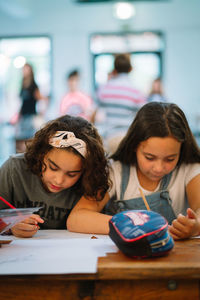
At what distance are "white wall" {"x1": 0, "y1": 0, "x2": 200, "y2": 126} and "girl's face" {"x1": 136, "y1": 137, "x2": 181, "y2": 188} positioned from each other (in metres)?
4.16

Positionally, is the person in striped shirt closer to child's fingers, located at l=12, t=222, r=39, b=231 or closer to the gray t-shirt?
the gray t-shirt

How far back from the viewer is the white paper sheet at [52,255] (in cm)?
70

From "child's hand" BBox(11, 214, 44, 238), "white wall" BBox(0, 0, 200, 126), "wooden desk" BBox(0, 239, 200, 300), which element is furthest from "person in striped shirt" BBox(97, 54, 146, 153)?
"white wall" BBox(0, 0, 200, 126)

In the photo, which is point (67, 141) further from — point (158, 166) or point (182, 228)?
point (182, 228)

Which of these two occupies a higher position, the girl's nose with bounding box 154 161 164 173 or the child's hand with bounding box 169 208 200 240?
the girl's nose with bounding box 154 161 164 173

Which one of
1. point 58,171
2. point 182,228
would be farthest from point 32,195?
point 182,228

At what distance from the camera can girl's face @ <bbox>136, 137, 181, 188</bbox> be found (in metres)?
1.19

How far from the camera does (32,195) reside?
1284mm

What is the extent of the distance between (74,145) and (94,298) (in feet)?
1.81

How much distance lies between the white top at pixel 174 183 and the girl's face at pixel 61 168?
179mm

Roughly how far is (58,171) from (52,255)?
0.40m

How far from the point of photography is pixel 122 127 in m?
2.56

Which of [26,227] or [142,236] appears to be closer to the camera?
[142,236]

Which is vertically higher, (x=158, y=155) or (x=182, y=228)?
(x=158, y=155)
